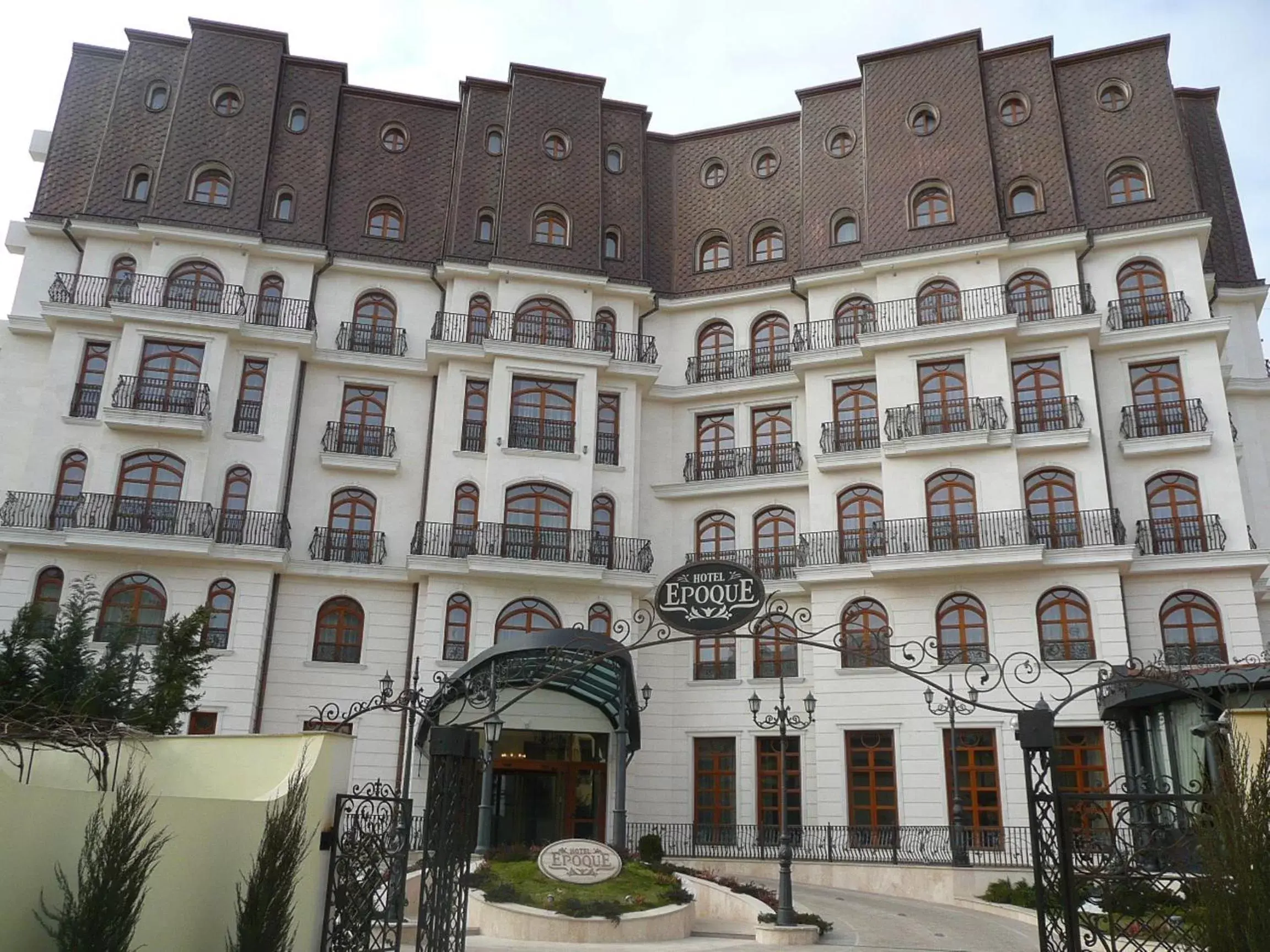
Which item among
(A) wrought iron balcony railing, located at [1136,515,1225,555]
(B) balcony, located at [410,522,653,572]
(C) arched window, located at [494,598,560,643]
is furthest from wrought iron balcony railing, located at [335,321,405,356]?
(A) wrought iron balcony railing, located at [1136,515,1225,555]

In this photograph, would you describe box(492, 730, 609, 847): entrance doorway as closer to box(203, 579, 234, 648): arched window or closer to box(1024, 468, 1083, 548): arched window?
box(203, 579, 234, 648): arched window

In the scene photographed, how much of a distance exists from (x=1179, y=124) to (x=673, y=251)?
14180 mm

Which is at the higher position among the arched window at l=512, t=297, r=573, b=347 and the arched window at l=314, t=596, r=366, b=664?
the arched window at l=512, t=297, r=573, b=347

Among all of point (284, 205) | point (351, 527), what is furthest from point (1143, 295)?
point (284, 205)

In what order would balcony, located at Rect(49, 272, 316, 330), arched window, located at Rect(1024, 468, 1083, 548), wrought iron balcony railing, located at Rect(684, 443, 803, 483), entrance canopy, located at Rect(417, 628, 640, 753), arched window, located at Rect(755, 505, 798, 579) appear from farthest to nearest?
wrought iron balcony railing, located at Rect(684, 443, 803, 483), arched window, located at Rect(755, 505, 798, 579), balcony, located at Rect(49, 272, 316, 330), arched window, located at Rect(1024, 468, 1083, 548), entrance canopy, located at Rect(417, 628, 640, 753)

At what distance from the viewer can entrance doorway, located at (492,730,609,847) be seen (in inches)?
1009

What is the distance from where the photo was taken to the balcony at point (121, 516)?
2500cm

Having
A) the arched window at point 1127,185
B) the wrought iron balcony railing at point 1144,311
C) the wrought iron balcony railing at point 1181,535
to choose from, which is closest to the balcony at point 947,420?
the wrought iron balcony railing at point 1144,311

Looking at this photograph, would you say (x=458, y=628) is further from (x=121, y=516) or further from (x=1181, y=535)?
(x=1181, y=535)

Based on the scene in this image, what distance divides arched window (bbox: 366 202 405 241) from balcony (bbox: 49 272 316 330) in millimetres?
3306

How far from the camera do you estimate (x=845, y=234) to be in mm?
29953

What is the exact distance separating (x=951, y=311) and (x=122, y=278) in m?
22.0

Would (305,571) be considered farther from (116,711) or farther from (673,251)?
(673,251)

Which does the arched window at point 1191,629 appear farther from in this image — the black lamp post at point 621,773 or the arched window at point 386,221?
the arched window at point 386,221
